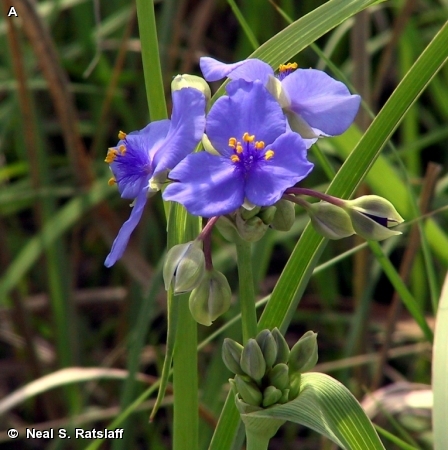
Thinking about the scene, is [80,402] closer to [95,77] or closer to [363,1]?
[95,77]

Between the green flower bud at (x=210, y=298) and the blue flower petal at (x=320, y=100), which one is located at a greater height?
the blue flower petal at (x=320, y=100)

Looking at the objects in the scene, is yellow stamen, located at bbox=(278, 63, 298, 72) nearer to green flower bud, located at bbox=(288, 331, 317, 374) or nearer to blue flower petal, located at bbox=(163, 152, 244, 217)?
blue flower petal, located at bbox=(163, 152, 244, 217)

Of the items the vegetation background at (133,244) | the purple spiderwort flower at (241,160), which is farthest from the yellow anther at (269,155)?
the vegetation background at (133,244)

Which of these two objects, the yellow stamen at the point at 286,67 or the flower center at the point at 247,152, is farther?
the yellow stamen at the point at 286,67

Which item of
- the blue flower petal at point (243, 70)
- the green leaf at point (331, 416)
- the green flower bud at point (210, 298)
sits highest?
the blue flower petal at point (243, 70)

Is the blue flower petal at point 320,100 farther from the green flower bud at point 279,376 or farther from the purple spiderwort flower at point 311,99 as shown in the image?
the green flower bud at point 279,376

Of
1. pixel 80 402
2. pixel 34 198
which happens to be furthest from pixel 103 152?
pixel 80 402

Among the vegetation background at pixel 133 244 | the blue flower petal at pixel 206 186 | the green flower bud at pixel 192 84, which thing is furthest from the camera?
the vegetation background at pixel 133 244
